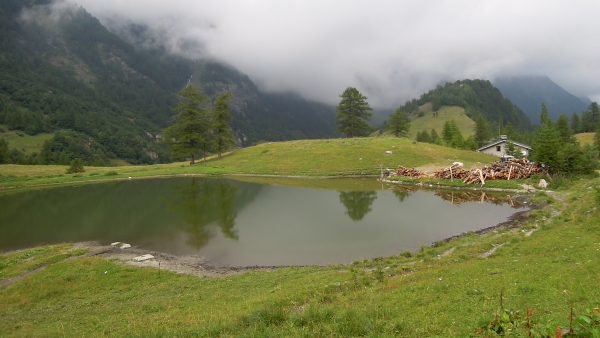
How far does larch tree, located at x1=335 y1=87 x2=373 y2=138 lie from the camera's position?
268ft

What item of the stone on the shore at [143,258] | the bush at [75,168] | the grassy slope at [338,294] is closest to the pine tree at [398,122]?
the grassy slope at [338,294]

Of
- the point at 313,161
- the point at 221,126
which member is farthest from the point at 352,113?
the point at 221,126

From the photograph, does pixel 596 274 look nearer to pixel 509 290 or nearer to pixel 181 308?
pixel 509 290

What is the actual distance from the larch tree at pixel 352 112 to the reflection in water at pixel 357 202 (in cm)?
4797

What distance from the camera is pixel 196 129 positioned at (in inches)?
2810

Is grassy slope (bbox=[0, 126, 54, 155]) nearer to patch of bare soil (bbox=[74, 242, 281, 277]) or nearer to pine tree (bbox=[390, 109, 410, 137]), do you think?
pine tree (bbox=[390, 109, 410, 137])

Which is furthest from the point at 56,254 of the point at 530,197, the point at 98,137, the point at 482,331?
the point at 98,137

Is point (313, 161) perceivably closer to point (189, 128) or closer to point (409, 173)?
point (409, 173)

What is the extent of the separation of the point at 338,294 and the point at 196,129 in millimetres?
67198

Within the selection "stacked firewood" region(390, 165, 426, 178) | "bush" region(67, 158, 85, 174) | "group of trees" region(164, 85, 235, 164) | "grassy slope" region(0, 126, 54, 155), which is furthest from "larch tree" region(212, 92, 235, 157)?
"grassy slope" region(0, 126, 54, 155)

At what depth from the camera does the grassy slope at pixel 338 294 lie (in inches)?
291

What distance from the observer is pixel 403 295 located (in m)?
9.34

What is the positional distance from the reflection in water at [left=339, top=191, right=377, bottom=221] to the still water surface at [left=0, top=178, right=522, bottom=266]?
9cm

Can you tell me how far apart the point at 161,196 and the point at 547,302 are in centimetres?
3871
